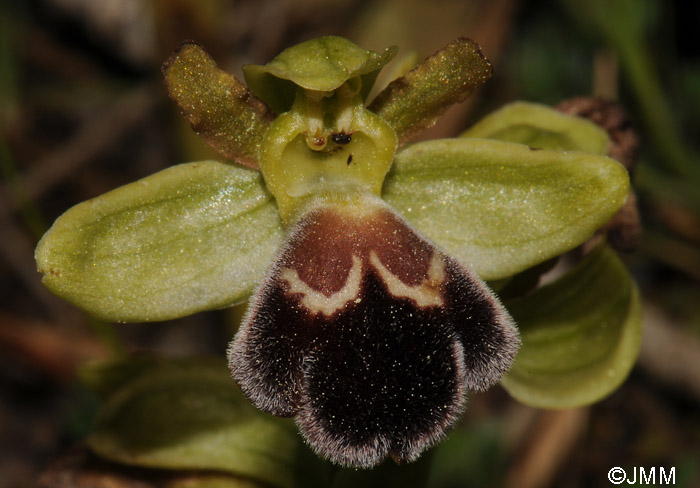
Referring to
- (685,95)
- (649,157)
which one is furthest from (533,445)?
(685,95)

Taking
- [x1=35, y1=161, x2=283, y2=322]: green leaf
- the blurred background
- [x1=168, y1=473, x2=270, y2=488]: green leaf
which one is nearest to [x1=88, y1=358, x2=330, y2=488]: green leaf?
[x1=168, y1=473, x2=270, y2=488]: green leaf

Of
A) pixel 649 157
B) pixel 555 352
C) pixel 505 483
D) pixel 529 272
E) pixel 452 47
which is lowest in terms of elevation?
pixel 505 483

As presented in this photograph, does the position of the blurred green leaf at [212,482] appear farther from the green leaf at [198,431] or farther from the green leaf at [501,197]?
the green leaf at [501,197]

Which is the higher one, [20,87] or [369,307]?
[369,307]

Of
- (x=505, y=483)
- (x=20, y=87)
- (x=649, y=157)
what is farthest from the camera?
(x=20, y=87)

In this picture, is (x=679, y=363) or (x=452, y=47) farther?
(x=679, y=363)

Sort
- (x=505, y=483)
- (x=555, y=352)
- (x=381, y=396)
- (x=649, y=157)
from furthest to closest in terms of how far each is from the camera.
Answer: (x=649, y=157) < (x=505, y=483) < (x=555, y=352) < (x=381, y=396)

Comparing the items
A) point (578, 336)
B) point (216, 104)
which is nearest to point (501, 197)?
point (578, 336)

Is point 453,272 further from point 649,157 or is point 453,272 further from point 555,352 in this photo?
point 649,157
